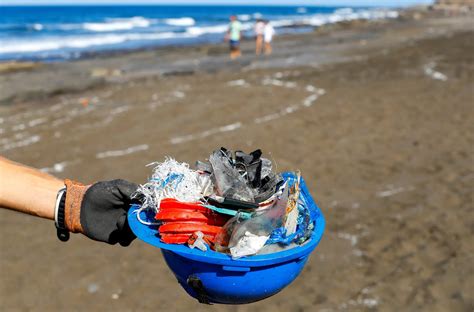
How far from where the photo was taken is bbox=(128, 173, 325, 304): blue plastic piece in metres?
1.81

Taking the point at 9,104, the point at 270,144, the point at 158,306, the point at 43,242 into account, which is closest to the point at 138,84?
the point at 9,104

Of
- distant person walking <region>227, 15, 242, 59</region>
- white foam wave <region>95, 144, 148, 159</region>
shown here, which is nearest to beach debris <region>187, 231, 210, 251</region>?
white foam wave <region>95, 144, 148, 159</region>

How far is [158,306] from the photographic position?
15.2 feet

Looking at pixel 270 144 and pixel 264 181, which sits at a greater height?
pixel 264 181

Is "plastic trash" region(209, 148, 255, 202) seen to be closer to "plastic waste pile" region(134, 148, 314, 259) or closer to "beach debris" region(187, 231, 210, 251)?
"plastic waste pile" region(134, 148, 314, 259)

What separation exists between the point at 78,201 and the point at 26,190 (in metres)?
0.22

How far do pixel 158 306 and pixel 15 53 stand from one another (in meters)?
28.5

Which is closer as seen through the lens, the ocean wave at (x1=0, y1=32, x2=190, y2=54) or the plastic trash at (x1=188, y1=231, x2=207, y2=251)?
the plastic trash at (x1=188, y1=231, x2=207, y2=251)

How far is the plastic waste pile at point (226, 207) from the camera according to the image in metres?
1.83

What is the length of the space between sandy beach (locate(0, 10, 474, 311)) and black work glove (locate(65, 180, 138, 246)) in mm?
2573

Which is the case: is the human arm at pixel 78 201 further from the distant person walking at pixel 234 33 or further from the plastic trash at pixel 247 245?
the distant person walking at pixel 234 33

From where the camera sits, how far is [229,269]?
1.83 m

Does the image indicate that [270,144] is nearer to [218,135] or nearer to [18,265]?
[218,135]

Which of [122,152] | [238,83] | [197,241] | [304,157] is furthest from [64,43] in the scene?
[197,241]
